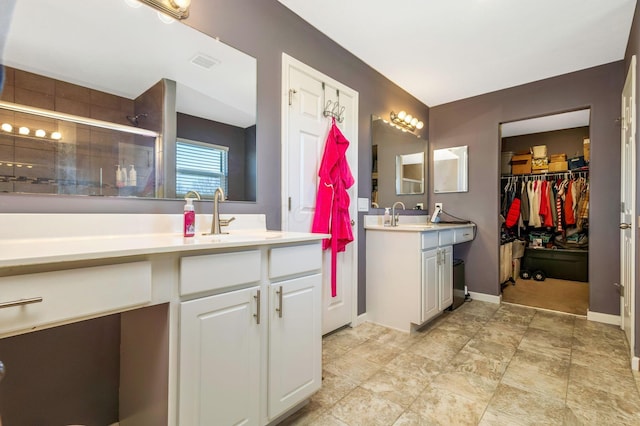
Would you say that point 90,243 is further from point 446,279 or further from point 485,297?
point 485,297

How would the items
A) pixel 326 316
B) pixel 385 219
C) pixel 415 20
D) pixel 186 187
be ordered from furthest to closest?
pixel 385 219
pixel 326 316
pixel 415 20
pixel 186 187

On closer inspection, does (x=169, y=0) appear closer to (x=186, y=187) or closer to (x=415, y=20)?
(x=186, y=187)

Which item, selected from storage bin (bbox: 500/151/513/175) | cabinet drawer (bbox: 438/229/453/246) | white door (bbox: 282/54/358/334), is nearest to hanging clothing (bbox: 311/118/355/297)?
white door (bbox: 282/54/358/334)

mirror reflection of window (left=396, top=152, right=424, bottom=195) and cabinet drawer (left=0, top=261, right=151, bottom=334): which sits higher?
mirror reflection of window (left=396, top=152, right=424, bottom=195)

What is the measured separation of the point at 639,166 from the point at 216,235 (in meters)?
2.65

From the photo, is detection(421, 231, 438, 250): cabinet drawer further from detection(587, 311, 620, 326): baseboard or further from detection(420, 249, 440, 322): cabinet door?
detection(587, 311, 620, 326): baseboard

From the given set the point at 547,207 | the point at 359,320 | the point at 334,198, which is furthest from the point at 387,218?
the point at 547,207

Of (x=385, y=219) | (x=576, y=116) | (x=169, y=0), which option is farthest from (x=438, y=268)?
(x=576, y=116)

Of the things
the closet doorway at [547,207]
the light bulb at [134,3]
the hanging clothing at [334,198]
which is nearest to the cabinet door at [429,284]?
the hanging clothing at [334,198]

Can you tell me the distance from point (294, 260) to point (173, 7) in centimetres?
142

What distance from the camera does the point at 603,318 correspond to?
2.79 meters

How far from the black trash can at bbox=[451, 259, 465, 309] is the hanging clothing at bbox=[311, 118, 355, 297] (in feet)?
4.69

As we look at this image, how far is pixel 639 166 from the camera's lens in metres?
1.90

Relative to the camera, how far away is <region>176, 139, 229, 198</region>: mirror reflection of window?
Answer: 5.20ft
